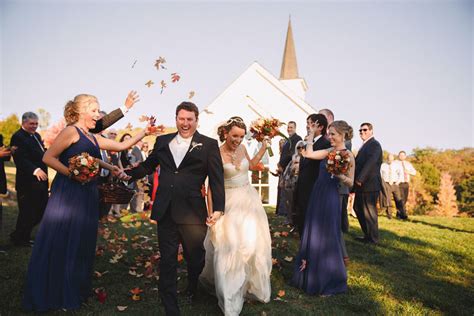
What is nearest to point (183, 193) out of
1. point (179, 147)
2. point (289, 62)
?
point (179, 147)

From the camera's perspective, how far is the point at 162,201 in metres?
4.19

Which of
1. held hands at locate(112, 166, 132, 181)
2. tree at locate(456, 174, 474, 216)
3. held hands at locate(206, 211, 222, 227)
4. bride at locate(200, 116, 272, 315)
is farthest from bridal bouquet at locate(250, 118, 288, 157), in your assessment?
tree at locate(456, 174, 474, 216)

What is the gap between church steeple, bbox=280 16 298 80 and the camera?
38.2m

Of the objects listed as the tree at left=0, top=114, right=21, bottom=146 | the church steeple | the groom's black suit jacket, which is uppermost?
the church steeple

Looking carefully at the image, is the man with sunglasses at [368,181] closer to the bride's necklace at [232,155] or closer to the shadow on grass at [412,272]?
the shadow on grass at [412,272]

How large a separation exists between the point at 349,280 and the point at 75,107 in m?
4.83

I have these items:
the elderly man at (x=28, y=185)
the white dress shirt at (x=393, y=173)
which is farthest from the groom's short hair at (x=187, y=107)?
the white dress shirt at (x=393, y=173)

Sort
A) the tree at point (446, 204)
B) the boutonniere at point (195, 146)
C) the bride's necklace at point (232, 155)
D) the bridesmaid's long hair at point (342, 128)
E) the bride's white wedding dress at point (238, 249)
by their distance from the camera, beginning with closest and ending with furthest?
the boutonniere at point (195, 146) < the bride's white wedding dress at point (238, 249) < the bride's necklace at point (232, 155) < the bridesmaid's long hair at point (342, 128) < the tree at point (446, 204)

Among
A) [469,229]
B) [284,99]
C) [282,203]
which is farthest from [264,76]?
[469,229]

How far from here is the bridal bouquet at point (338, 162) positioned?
514 cm

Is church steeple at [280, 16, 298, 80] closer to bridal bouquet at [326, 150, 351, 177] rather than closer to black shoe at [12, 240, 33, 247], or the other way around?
black shoe at [12, 240, 33, 247]

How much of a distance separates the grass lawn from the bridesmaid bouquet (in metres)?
1.63

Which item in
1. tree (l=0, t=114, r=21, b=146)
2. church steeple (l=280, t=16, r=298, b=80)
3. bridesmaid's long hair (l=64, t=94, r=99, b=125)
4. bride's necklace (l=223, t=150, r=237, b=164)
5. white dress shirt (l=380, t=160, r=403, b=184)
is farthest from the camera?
church steeple (l=280, t=16, r=298, b=80)

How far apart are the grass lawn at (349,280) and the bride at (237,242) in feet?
1.05
